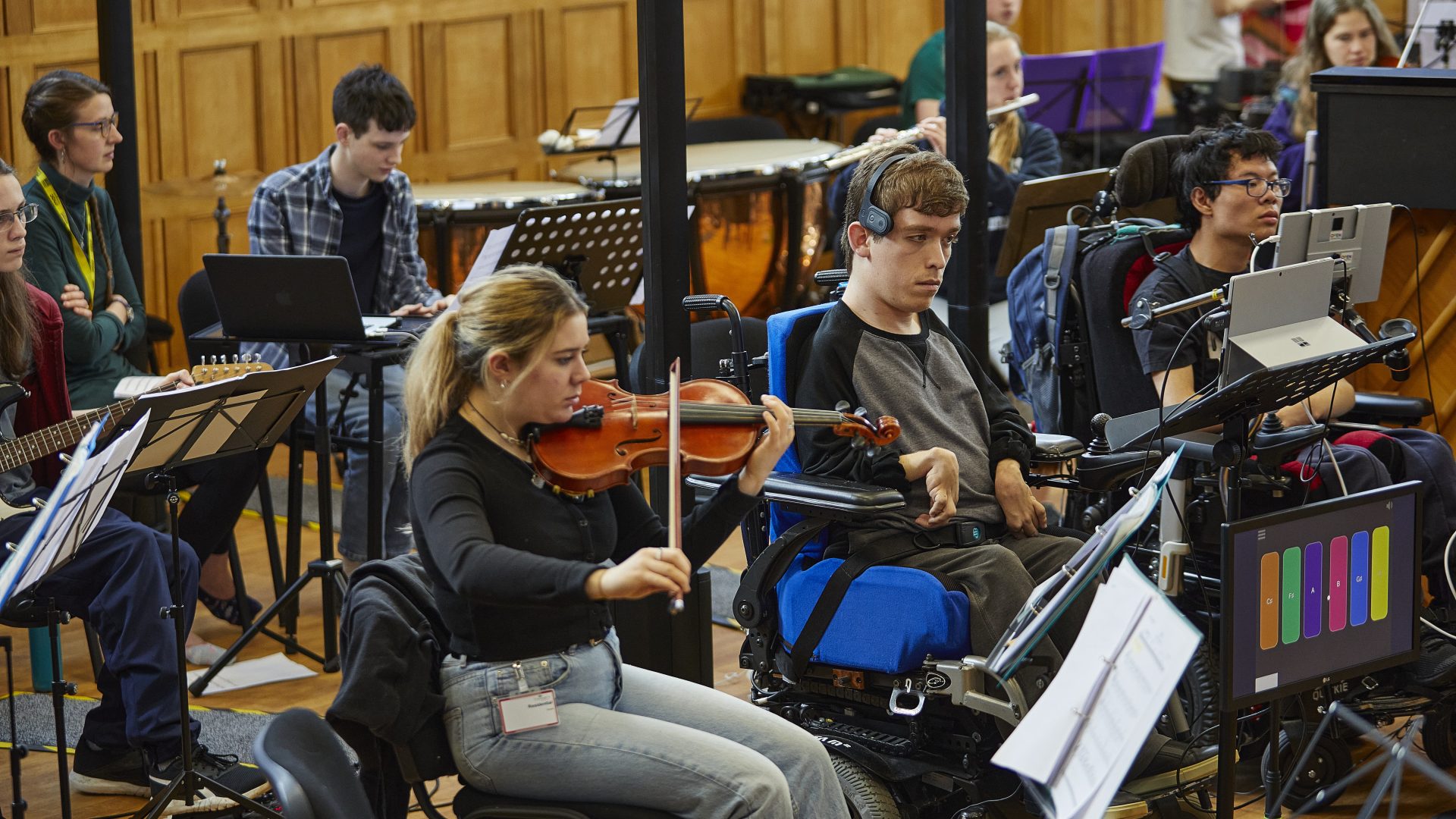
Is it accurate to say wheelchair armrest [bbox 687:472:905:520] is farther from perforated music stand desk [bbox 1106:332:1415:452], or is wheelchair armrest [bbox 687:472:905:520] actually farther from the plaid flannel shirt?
the plaid flannel shirt

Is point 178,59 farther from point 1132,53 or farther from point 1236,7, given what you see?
point 1236,7

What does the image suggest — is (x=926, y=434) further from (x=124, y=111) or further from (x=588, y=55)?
(x=588, y=55)

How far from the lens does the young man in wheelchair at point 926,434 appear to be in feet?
9.23

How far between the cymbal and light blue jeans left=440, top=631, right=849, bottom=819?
A: 4.36 m

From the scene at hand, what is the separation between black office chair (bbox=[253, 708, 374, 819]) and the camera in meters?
1.88

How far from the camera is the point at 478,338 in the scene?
2336mm

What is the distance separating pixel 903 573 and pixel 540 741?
2.56 ft

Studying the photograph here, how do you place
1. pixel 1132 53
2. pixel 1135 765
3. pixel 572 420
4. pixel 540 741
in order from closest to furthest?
1. pixel 540 741
2. pixel 572 420
3. pixel 1135 765
4. pixel 1132 53

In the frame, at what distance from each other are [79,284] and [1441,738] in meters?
3.36

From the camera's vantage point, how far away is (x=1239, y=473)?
9.41 feet

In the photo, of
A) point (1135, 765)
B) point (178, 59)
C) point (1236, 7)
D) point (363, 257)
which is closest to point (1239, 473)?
point (1135, 765)

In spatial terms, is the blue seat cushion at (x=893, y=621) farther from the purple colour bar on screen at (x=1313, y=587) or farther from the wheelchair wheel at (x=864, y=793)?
the purple colour bar on screen at (x=1313, y=587)

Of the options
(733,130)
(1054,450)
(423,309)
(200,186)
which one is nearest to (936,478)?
(1054,450)

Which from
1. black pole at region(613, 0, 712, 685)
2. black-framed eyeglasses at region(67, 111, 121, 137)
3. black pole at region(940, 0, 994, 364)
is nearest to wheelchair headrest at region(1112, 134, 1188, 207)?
black pole at region(940, 0, 994, 364)
